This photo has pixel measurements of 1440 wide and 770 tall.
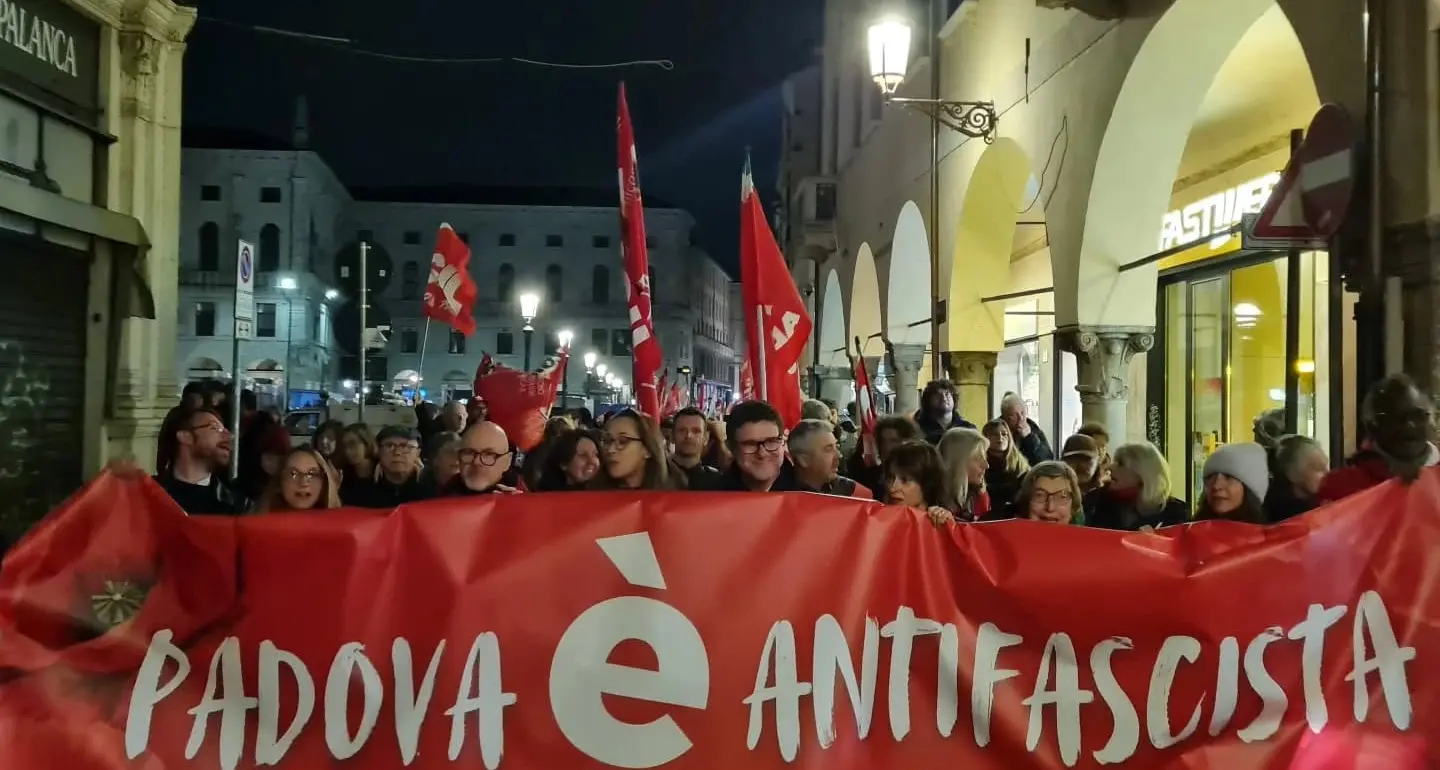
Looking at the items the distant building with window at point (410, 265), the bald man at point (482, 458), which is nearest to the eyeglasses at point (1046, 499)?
the bald man at point (482, 458)

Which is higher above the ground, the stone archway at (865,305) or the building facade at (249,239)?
the building facade at (249,239)

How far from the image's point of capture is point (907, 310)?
61.6 feet

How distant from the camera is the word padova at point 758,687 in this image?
11.8 ft

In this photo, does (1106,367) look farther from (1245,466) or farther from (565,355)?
(1245,466)

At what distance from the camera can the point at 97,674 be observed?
3559 mm

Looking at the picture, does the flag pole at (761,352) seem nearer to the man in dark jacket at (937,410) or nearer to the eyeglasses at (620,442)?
the man in dark jacket at (937,410)

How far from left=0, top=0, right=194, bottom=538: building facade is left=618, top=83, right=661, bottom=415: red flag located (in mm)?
4391

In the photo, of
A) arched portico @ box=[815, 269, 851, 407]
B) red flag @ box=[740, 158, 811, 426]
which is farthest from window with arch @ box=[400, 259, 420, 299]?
red flag @ box=[740, 158, 811, 426]

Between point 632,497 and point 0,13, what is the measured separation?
25.0ft

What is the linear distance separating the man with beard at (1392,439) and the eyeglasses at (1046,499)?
106cm

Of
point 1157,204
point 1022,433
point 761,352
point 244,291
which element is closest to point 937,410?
point 1022,433

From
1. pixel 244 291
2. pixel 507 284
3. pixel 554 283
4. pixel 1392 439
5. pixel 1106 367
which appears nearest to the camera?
pixel 1392 439

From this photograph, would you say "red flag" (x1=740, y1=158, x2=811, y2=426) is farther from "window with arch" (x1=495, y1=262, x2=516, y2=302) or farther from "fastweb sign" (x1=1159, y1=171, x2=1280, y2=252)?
"window with arch" (x1=495, y1=262, x2=516, y2=302)

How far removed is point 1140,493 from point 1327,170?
6.73ft
